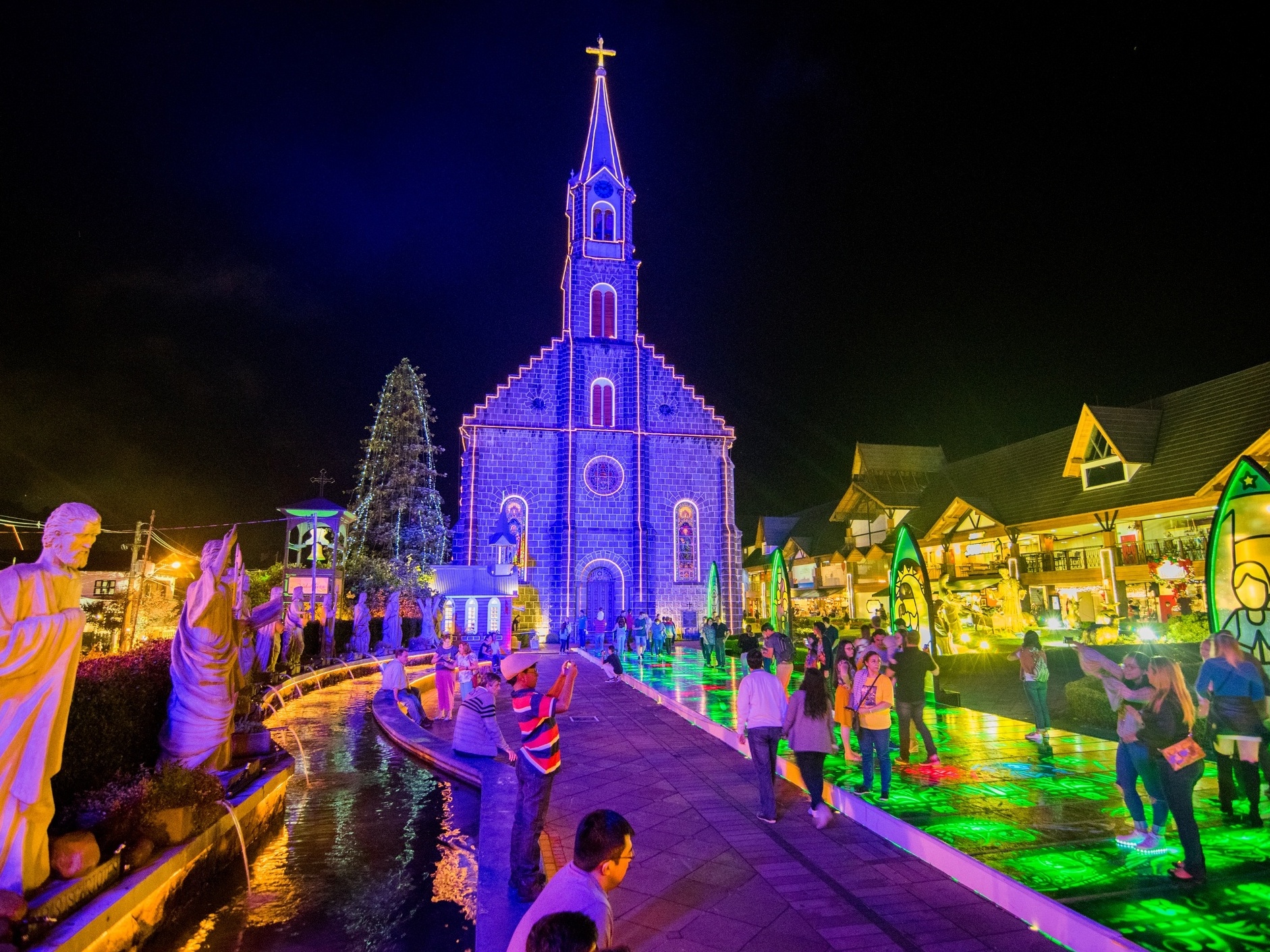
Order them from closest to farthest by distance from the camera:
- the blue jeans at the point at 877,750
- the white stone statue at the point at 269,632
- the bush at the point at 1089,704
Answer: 1. the blue jeans at the point at 877,750
2. the white stone statue at the point at 269,632
3. the bush at the point at 1089,704

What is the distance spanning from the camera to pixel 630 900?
15.3 ft

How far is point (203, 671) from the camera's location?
611 cm

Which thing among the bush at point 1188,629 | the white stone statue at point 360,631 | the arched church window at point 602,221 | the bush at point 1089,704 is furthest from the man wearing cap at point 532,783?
the arched church window at point 602,221

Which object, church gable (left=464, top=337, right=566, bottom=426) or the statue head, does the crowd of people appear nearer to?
the statue head

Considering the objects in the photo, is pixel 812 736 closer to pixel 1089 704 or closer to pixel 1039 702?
pixel 1039 702

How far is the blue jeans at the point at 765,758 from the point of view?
643 centimetres

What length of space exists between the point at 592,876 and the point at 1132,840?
5.23 metres

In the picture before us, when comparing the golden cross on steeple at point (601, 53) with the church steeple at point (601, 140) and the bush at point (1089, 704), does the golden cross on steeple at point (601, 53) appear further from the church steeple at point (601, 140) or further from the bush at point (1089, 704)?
the bush at point (1089, 704)

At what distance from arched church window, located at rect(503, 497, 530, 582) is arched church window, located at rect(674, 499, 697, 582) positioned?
726 cm

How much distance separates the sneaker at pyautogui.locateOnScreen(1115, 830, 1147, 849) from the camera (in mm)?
5380

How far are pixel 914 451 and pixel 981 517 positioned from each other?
884 cm

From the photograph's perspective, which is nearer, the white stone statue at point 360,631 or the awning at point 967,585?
the white stone statue at point 360,631

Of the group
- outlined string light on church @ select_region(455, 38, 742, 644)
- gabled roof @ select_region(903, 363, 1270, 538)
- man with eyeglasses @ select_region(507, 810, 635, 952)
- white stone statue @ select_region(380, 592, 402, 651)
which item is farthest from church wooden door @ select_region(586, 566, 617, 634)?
man with eyeglasses @ select_region(507, 810, 635, 952)

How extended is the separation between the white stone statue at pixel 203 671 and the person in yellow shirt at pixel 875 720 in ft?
19.8
